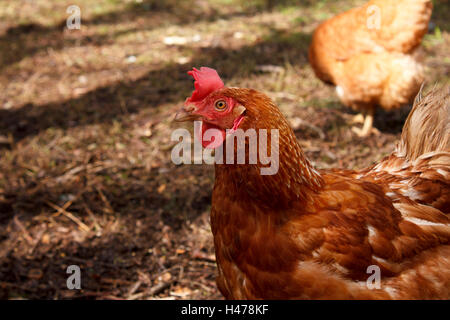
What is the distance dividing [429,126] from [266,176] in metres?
1.00

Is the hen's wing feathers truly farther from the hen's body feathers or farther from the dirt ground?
the dirt ground

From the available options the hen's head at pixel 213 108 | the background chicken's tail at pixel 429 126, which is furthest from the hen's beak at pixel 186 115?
the background chicken's tail at pixel 429 126

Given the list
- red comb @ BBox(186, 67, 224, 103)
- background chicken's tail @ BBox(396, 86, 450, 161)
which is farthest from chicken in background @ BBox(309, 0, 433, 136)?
red comb @ BBox(186, 67, 224, 103)

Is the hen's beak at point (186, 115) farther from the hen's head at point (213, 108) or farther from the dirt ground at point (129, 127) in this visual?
the dirt ground at point (129, 127)

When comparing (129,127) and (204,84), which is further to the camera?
(129,127)

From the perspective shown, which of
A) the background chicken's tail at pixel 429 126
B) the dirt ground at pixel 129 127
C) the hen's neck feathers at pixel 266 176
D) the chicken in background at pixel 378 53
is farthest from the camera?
the chicken in background at pixel 378 53

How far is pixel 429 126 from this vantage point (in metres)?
1.99

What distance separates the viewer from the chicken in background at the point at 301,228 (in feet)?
5.25

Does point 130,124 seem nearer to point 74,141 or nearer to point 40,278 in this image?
point 74,141

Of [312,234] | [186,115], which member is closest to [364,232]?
[312,234]

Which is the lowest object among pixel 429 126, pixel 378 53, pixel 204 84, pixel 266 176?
pixel 266 176

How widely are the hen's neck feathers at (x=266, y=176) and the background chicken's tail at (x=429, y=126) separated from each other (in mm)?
750

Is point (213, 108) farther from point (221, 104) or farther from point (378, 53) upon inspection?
point (378, 53)

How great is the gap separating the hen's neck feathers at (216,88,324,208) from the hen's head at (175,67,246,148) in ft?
0.08
